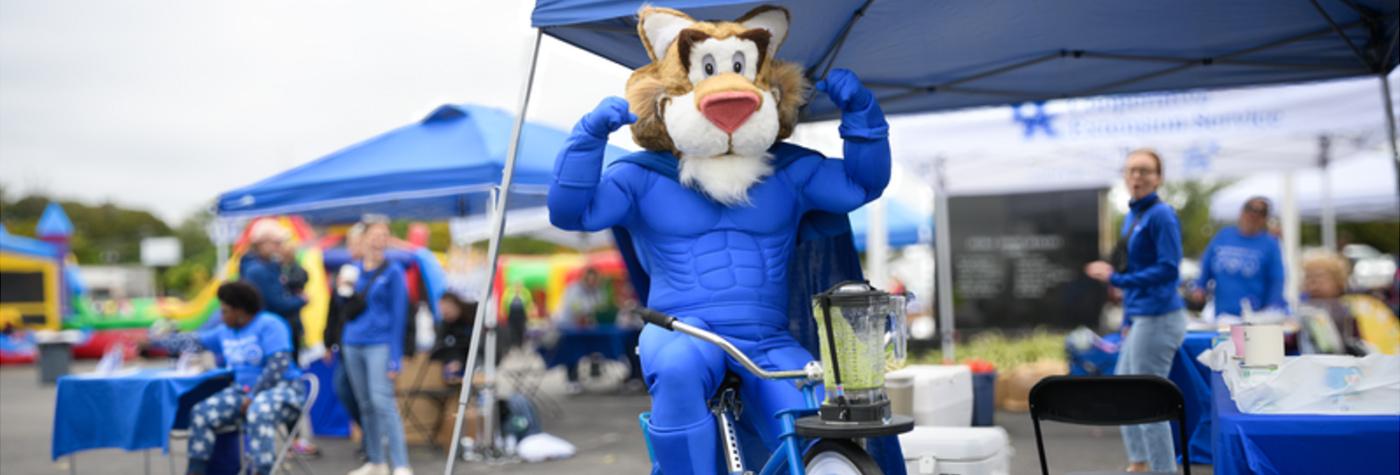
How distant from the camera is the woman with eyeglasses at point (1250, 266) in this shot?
7.44 meters

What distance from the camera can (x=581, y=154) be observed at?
11.7 ft

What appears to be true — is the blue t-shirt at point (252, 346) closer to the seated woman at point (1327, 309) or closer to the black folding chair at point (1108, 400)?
the black folding chair at point (1108, 400)

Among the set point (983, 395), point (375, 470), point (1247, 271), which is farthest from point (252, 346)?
point (1247, 271)

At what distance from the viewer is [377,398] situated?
6.59m

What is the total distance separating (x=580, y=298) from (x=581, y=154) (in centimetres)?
932

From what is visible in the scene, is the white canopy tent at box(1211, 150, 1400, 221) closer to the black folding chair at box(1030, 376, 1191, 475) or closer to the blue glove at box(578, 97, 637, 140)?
the black folding chair at box(1030, 376, 1191, 475)

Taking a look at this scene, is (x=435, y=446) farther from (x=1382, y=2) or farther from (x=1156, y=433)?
(x=1382, y=2)

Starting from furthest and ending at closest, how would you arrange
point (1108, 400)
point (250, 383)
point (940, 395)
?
point (250, 383) < point (940, 395) < point (1108, 400)

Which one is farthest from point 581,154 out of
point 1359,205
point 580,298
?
point 1359,205

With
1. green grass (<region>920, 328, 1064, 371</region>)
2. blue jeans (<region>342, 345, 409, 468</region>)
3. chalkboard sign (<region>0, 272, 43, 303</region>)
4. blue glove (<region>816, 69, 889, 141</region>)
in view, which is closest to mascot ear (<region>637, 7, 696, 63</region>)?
blue glove (<region>816, 69, 889, 141</region>)

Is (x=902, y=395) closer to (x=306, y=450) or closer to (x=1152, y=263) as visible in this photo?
(x=1152, y=263)

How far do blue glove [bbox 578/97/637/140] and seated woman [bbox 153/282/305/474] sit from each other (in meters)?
3.15

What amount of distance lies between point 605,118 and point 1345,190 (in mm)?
16431

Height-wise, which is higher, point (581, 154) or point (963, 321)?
point (581, 154)
